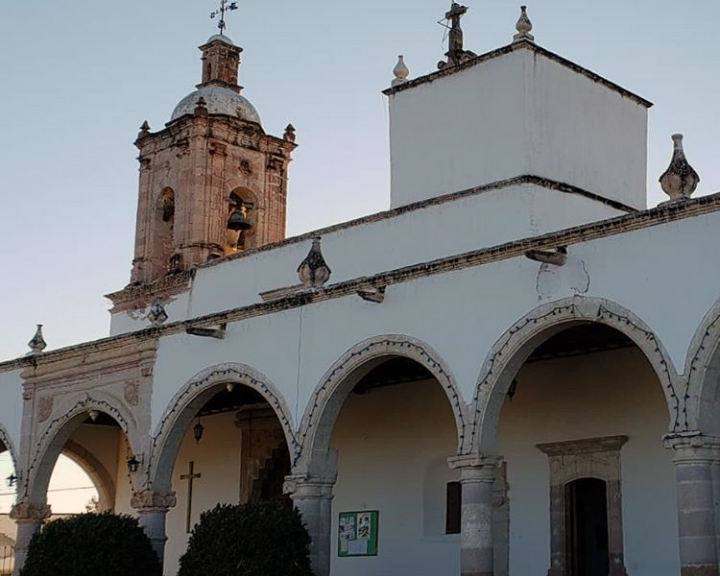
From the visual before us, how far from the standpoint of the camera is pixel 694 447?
1058 centimetres

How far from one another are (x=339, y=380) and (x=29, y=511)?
6.33 m

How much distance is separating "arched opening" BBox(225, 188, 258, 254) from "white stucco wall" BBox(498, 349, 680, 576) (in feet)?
24.7

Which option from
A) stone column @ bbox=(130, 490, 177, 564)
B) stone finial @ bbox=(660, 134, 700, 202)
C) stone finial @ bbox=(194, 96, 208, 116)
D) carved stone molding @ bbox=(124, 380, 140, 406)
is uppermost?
stone finial @ bbox=(194, 96, 208, 116)

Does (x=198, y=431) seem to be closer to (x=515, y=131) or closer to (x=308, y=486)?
(x=308, y=486)

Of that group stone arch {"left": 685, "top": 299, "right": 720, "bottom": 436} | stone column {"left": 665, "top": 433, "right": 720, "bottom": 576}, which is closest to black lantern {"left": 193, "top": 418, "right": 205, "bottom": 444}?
stone column {"left": 665, "top": 433, "right": 720, "bottom": 576}

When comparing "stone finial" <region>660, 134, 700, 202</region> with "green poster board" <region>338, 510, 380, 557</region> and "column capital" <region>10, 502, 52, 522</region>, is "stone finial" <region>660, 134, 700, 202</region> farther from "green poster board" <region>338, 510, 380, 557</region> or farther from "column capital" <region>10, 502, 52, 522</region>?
"column capital" <region>10, 502, 52, 522</region>

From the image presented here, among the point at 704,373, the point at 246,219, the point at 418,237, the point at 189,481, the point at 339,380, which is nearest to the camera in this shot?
the point at 704,373

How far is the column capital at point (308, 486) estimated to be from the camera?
1411 centimetres

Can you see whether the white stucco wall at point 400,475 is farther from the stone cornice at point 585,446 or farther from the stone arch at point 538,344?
the stone arch at point 538,344

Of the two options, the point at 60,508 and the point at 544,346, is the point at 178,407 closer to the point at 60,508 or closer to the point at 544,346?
the point at 544,346

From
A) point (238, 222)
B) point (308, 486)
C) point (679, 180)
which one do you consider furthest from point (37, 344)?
point (679, 180)

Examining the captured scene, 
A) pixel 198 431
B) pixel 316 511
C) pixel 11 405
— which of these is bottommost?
pixel 316 511

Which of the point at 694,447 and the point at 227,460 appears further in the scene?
the point at 227,460

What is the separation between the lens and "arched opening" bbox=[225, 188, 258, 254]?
21781mm
